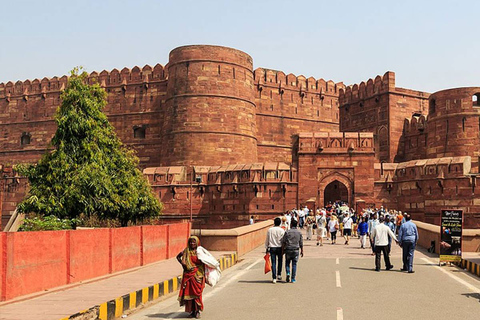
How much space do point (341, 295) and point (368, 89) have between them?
31102mm

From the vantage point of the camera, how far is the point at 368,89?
3797cm

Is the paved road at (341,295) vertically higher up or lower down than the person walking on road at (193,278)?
lower down

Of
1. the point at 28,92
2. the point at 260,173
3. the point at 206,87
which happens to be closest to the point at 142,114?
the point at 206,87

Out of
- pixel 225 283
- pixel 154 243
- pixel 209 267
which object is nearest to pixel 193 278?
pixel 209 267

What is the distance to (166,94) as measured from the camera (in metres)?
36.5

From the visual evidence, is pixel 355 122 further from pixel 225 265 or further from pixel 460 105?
pixel 225 265

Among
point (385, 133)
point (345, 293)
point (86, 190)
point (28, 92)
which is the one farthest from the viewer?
point (28, 92)

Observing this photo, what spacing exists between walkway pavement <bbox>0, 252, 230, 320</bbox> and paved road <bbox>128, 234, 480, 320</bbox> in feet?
2.12

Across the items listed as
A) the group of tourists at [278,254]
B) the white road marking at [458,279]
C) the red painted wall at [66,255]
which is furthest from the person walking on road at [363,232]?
the red painted wall at [66,255]

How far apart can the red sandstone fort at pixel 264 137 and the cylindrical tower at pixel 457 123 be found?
51mm

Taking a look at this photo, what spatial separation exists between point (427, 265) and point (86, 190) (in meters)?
9.17

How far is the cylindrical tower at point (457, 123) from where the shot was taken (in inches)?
1193

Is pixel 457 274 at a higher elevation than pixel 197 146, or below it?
below

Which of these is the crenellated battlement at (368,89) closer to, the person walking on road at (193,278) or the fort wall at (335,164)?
the fort wall at (335,164)
